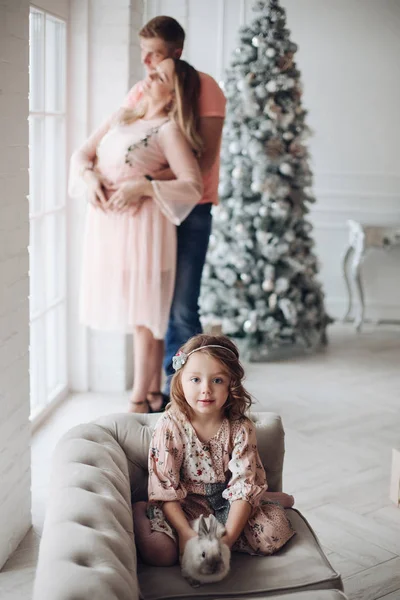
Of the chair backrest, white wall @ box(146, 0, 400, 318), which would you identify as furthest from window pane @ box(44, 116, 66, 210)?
white wall @ box(146, 0, 400, 318)

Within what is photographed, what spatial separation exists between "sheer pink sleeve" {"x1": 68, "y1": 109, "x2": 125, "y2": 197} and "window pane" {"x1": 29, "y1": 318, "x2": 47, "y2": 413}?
0.69 metres

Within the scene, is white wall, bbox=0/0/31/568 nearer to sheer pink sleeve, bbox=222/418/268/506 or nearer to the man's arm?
sheer pink sleeve, bbox=222/418/268/506

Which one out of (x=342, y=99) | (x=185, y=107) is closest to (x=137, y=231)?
(x=185, y=107)

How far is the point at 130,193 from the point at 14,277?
2.93 feet

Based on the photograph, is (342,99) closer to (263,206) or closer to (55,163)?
(263,206)

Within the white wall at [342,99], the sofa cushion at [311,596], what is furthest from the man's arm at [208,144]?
the white wall at [342,99]

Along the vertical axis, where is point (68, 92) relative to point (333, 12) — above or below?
below

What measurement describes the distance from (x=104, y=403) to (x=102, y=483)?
2.25m

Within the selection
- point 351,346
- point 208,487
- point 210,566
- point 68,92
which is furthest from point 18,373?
point 351,346

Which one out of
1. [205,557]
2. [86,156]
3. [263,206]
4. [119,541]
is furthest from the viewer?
[263,206]

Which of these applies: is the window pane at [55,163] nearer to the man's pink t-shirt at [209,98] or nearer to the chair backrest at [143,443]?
the man's pink t-shirt at [209,98]

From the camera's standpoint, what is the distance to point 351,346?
18.1 ft

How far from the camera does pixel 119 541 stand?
1645 mm

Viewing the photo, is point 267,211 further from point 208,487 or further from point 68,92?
point 208,487
